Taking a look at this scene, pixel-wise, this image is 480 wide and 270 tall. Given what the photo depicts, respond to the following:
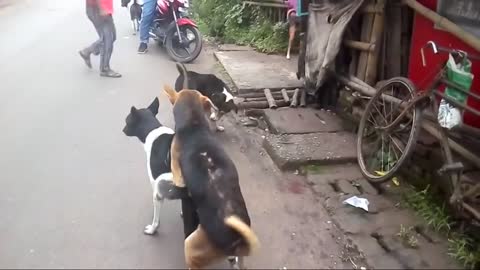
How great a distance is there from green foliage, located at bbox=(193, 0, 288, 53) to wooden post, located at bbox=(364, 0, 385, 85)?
13.3 feet

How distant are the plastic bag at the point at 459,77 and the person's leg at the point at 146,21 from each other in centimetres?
658

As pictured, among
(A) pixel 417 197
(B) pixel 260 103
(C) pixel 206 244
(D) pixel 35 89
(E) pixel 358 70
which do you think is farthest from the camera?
(D) pixel 35 89

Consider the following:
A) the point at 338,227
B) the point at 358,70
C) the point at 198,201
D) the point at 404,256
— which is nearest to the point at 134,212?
the point at 198,201

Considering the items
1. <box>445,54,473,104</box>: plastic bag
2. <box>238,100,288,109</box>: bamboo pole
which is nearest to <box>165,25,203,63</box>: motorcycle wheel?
<box>238,100,288,109</box>: bamboo pole

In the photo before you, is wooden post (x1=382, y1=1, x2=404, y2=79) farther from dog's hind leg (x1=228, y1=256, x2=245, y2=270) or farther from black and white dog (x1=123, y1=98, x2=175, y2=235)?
dog's hind leg (x1=228, y1=256, x2=245, y2=270)

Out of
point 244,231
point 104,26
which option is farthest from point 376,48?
point 104,26

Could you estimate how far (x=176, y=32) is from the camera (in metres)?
9.26

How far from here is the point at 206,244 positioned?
318 cm

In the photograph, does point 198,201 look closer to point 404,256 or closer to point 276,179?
point 404,256

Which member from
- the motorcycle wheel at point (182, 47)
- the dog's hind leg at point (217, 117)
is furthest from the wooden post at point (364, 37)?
the motorcycle wheel at point (182, 47)

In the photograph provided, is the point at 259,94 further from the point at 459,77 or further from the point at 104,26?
the point at 459,77

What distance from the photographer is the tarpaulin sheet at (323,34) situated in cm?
603

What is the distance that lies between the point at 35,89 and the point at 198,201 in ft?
17.8

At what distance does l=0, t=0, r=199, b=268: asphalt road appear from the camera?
392cm
